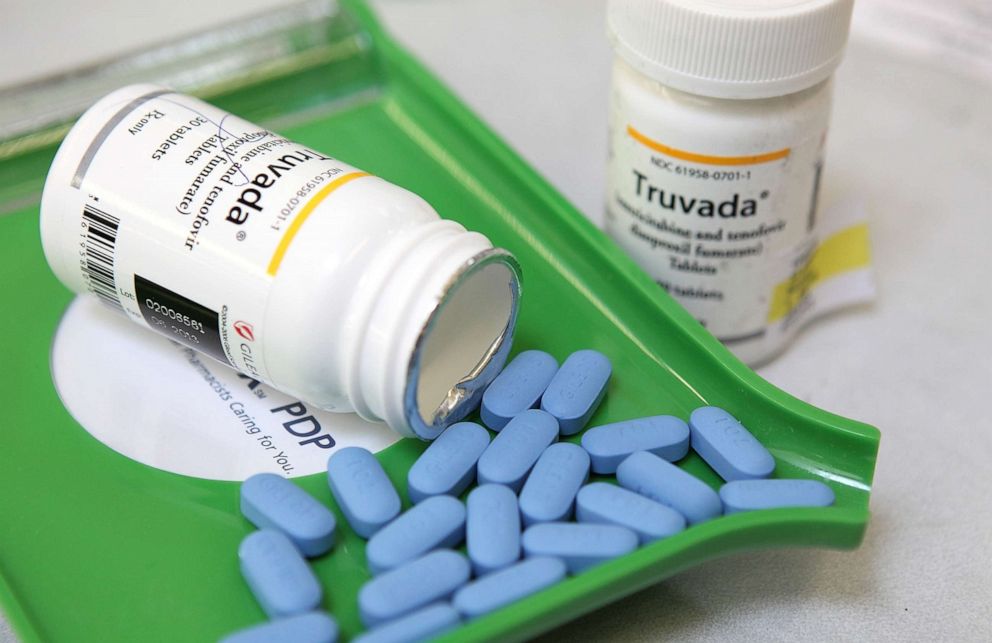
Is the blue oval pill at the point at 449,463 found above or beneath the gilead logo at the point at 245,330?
beneath

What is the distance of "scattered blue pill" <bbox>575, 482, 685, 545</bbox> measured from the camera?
0.65 meters

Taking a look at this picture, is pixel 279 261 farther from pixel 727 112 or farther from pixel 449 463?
pixel 727 112

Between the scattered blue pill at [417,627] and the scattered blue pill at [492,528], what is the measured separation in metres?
0.04

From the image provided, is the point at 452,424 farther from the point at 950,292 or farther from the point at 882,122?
the point at 882,122

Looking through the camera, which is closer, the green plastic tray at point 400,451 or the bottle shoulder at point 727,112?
the green plastic tray at point 400,451

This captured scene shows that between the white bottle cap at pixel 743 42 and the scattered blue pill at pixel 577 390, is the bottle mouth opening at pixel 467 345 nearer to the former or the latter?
the scattered blue pill at pixel 577 390

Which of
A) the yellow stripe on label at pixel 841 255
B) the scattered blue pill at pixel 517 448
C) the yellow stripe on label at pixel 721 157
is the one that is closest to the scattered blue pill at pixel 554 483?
the scattered blue pill at pixel 517 448

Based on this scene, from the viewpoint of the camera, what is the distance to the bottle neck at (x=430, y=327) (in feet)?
2.18

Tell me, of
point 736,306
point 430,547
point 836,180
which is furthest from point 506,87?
point 430,547

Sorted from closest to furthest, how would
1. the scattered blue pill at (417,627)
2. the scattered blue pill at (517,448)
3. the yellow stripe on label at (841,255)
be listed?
A: the scattered blue pill at (417,627) → the scattered blue pill at (517,448) → the yellow stripe on label at (841,255)

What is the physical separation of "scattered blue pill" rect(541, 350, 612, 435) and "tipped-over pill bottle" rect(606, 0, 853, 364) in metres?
0.12

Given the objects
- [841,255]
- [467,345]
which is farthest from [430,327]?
[841,255]

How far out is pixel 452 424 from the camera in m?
0.74

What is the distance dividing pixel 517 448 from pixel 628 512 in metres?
0.08
